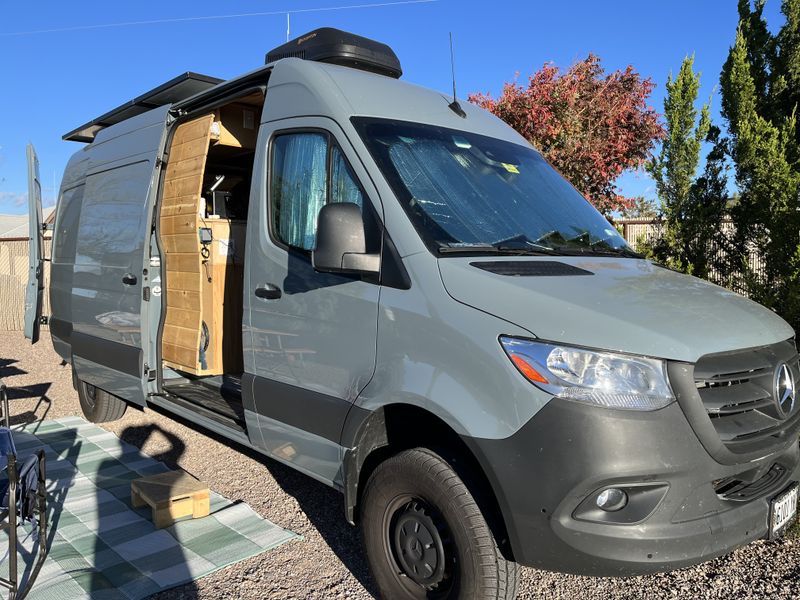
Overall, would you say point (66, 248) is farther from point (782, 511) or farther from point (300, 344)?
point (782, 511)

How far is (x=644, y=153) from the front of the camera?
30.1 feet

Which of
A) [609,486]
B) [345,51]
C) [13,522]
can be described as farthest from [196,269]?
[609,486]

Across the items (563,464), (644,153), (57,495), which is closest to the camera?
(563,464)

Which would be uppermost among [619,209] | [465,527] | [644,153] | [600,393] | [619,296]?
[644,153]

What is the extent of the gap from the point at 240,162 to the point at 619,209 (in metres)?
5.61

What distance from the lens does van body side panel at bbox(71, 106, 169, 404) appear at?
502 centimetres

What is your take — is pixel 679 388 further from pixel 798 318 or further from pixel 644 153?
pixel 644 153

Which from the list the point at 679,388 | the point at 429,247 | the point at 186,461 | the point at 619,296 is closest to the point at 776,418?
the point at 679,388

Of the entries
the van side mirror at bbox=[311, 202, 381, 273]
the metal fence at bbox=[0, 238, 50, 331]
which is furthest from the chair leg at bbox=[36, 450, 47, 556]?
the metal fence at bbox=[0, 238, 50, 331]

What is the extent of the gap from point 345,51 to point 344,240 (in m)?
1.94

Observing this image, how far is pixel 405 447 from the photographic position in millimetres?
3004

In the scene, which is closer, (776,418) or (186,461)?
(776,418)

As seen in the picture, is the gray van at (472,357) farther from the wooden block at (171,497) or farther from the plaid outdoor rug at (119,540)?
the plaid outdoor rug at (119,540)

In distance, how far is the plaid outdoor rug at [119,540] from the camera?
328 centimetres
